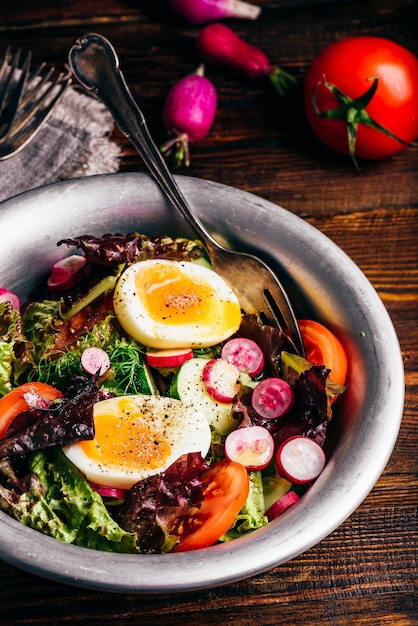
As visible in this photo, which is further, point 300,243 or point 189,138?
point 189,138

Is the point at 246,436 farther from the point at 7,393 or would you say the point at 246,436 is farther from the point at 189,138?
the point at 189,138

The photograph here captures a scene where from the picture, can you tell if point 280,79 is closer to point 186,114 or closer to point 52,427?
point 186,114

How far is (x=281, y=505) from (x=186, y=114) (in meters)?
1.77

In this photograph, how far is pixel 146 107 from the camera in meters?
3.49

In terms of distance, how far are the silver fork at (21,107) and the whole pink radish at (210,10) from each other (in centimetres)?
80

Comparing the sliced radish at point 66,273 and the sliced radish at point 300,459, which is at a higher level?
the sliced radish at point 66,273

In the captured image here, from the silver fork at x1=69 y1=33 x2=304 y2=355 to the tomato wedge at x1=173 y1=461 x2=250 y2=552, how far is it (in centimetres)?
50

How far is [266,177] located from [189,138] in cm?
37

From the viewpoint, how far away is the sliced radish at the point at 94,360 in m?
2.34

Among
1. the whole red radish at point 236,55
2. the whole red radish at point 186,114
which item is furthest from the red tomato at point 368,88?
the whole red radish at point 186,114

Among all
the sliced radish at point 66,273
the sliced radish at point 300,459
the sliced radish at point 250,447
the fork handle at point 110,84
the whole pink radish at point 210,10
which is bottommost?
the sliced radish at point 300,459

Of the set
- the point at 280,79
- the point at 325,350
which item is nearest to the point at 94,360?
the point at 325,350

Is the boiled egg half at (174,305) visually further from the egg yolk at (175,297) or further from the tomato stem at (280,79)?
the tomato stem at (280,79)

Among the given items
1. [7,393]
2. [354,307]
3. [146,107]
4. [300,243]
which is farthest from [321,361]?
[146,107]
